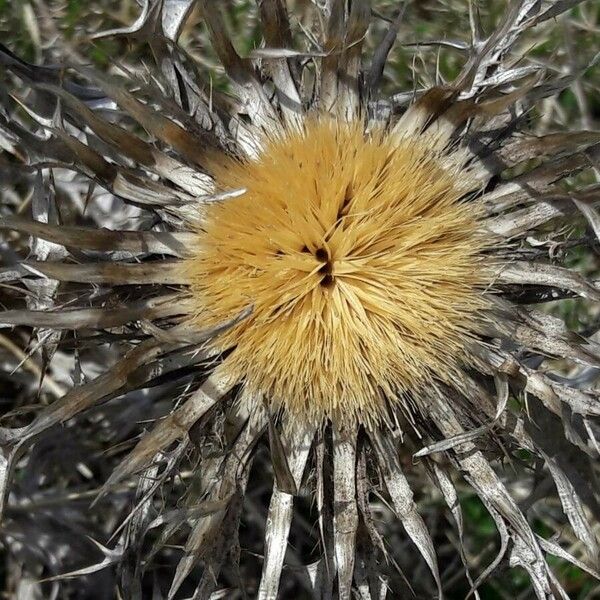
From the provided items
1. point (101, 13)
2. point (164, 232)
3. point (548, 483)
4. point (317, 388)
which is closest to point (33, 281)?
point (164, 232)

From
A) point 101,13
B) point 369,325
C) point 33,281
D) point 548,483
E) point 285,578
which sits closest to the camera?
point 369,325

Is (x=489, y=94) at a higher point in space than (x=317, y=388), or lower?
higher

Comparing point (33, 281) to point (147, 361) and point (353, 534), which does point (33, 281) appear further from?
point (353, 534)

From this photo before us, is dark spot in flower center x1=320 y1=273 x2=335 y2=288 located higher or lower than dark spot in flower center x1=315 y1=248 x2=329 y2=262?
lower

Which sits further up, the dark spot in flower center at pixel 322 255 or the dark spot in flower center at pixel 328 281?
the dark spot in flower center at pixel 322 255
